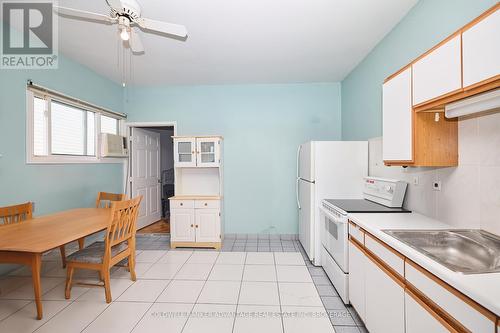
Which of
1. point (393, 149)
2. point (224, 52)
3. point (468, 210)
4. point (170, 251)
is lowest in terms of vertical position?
point (170, 251)

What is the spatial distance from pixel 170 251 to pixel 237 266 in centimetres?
118

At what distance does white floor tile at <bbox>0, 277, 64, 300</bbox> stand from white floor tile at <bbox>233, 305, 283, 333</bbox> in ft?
6.72

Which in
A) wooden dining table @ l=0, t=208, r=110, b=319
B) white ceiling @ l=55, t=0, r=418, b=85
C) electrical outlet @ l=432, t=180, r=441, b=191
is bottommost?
wooden dining table @ l=0, t=208, r=110, b=319

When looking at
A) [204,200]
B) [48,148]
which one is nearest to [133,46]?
[48,148]

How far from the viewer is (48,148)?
288 cm

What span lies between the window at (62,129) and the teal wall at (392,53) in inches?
157

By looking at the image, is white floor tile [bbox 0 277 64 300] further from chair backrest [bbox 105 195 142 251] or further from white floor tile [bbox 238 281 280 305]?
white floor tile [bbox 238 281 280 305]

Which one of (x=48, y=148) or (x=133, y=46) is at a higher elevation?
(x=133, y=46)

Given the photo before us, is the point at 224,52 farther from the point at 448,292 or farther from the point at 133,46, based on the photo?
the point at 448,292

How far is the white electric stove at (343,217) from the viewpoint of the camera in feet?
6.89

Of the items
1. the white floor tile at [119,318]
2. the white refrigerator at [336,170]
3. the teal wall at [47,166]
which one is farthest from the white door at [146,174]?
the white refrigerator at [336,170]

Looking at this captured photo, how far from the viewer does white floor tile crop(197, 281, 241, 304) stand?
7.30ft

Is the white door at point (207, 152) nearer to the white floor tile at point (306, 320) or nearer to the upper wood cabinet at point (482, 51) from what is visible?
the white floor tile at point (306, 320)

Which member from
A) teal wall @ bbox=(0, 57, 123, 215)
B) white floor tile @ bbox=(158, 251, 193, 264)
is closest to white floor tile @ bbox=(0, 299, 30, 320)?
teal wall @ bbox=(0, 57, 123, 215)
